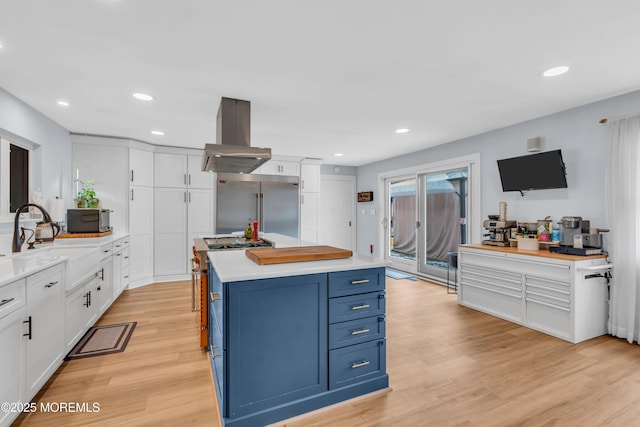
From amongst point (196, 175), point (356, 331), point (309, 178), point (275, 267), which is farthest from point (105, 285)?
point (309, 178)

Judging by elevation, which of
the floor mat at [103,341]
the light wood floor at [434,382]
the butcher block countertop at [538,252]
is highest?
the butcher block countertop at [538,252]

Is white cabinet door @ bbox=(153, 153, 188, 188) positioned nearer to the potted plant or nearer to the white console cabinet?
the potted plant

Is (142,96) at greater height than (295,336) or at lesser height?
greater

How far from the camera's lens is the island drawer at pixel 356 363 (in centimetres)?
194

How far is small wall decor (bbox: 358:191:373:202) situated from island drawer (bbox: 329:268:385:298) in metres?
4.89

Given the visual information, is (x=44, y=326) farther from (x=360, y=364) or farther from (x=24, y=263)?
(x=360, y=364)

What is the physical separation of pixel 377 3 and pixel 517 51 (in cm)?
115

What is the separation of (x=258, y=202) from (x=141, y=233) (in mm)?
1888

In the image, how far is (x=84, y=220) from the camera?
366cm

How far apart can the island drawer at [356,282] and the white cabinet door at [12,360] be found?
170cm

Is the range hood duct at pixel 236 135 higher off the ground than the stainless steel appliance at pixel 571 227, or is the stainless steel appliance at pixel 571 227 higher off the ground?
the range hood duct at pixel 236 135

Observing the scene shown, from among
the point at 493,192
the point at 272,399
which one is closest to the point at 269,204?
the point at 493,192

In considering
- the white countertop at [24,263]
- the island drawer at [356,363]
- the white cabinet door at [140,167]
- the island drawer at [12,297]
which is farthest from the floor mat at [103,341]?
the white cabinet door at [140,167]

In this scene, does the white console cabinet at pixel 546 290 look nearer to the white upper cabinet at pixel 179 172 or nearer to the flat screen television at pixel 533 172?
the flat screen television at pixel 533 172
